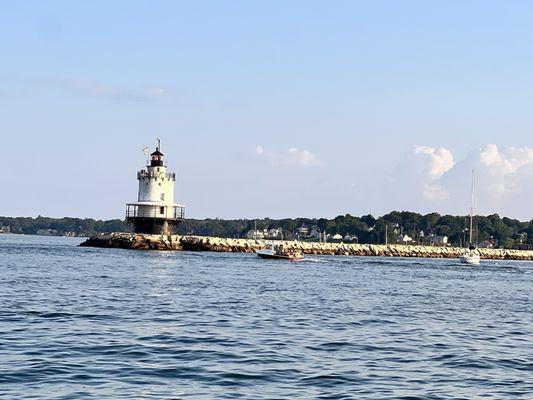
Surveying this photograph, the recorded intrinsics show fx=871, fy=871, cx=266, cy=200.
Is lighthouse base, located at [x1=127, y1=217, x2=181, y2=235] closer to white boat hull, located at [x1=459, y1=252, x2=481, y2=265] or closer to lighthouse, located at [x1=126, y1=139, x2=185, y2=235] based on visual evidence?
lighthouse, located at [x1=126, y1=139, x2=185, y2=235]

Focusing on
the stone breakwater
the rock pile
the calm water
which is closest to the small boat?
the rock pile

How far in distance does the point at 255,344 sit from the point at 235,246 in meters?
111

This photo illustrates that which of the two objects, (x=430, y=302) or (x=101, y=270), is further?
(x=101, y=270)

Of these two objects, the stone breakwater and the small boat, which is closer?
the small boat

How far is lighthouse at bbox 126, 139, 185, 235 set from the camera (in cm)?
12506

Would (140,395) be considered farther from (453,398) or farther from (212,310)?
(212,310)

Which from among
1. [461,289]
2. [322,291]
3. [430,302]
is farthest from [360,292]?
[461,289]

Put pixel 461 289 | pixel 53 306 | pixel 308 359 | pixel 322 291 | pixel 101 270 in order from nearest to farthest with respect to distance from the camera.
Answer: pixel 308 359 → pixel 53 306 → pixel 322 291 → pixel 461 289 → pixel 101 270

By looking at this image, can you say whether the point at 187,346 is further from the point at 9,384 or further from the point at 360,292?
the point at 360,292

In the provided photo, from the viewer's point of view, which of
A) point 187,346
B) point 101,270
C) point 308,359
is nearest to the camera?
point 308,359

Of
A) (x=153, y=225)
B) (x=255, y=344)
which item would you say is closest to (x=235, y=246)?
(x=153, y=225)

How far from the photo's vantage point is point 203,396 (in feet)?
61.1

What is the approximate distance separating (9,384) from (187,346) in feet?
23.6

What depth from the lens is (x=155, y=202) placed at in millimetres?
125000
